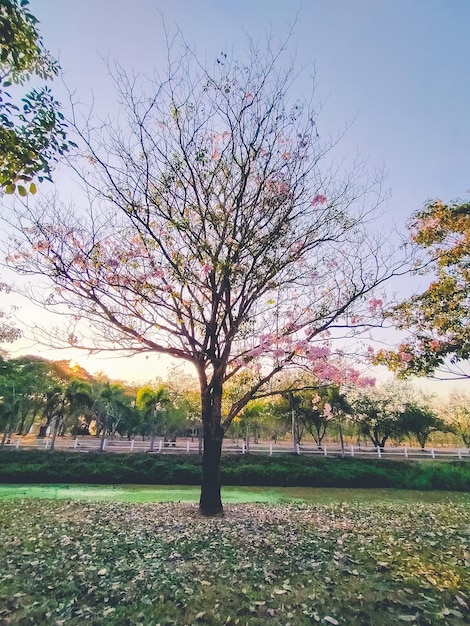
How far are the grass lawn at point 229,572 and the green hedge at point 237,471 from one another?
1332cm

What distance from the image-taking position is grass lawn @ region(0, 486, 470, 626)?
4090 millimetres

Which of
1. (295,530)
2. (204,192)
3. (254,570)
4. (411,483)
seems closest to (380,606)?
(254,570)

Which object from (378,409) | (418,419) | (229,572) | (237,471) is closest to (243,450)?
(237,471)

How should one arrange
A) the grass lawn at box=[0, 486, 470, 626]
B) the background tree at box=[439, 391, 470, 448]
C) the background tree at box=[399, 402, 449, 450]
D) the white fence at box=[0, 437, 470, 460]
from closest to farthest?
the grass lawn at box=[0, 486, 470, 626] < the white fence at box=[0, 437, 470, 460] < the background tree at box=[399, 402, 449, 450] < the background tree at box=[439, 391, 470, 448]

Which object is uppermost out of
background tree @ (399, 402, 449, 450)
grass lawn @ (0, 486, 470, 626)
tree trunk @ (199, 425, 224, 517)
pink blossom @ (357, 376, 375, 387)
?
background tree @ (399, 402, 449, 450)

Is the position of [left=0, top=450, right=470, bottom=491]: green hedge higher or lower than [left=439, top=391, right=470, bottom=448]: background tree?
lower

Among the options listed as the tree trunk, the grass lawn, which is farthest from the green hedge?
the grass lawn

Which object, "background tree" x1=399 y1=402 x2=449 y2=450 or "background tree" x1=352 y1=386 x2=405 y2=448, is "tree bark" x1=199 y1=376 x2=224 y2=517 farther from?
"background tree" x1=399 y1=402 x2=449 y2=450

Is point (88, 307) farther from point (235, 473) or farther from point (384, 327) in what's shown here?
point (235, 473)

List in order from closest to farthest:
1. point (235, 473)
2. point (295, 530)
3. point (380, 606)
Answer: point (380, 606) → point (295, 530) → point (235, 473)

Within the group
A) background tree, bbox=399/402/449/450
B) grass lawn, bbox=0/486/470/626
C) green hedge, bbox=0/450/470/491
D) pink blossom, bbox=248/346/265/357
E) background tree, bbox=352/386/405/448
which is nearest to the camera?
grass lawn, bbox=0/486/470/626

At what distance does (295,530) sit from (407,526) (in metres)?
3.04

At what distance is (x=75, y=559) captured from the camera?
5594 millimetres

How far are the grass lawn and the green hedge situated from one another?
1332cm
